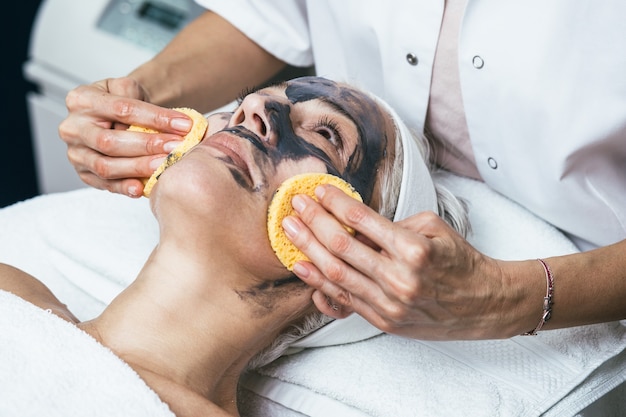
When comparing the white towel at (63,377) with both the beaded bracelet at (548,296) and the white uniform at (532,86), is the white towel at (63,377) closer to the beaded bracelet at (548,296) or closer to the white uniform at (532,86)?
the beaded bracelet at (548,296)

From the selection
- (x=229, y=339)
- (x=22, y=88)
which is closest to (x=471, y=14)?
(x=229, y=339)

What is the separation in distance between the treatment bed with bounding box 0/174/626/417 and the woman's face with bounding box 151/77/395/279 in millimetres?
243

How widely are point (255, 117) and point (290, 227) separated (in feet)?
0.76

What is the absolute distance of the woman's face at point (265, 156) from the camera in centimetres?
118

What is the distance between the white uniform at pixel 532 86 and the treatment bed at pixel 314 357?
124mm

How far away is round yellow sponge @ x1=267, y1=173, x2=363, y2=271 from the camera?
1.19 metres

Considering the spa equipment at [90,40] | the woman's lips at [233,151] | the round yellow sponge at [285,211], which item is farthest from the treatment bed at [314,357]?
the spa equipment at [90,40]

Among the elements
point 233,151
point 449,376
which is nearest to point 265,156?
point 233,151

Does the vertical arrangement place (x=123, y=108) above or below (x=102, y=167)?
above

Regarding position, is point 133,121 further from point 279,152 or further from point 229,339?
point 229,339

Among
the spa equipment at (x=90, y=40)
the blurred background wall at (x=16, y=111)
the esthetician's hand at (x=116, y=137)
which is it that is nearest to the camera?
the esthetician's hand at (x=116, y=137)

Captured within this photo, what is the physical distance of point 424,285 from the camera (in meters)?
1.06

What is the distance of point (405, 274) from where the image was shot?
104 centimetres

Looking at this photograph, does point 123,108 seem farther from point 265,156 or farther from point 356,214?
point 356,214
